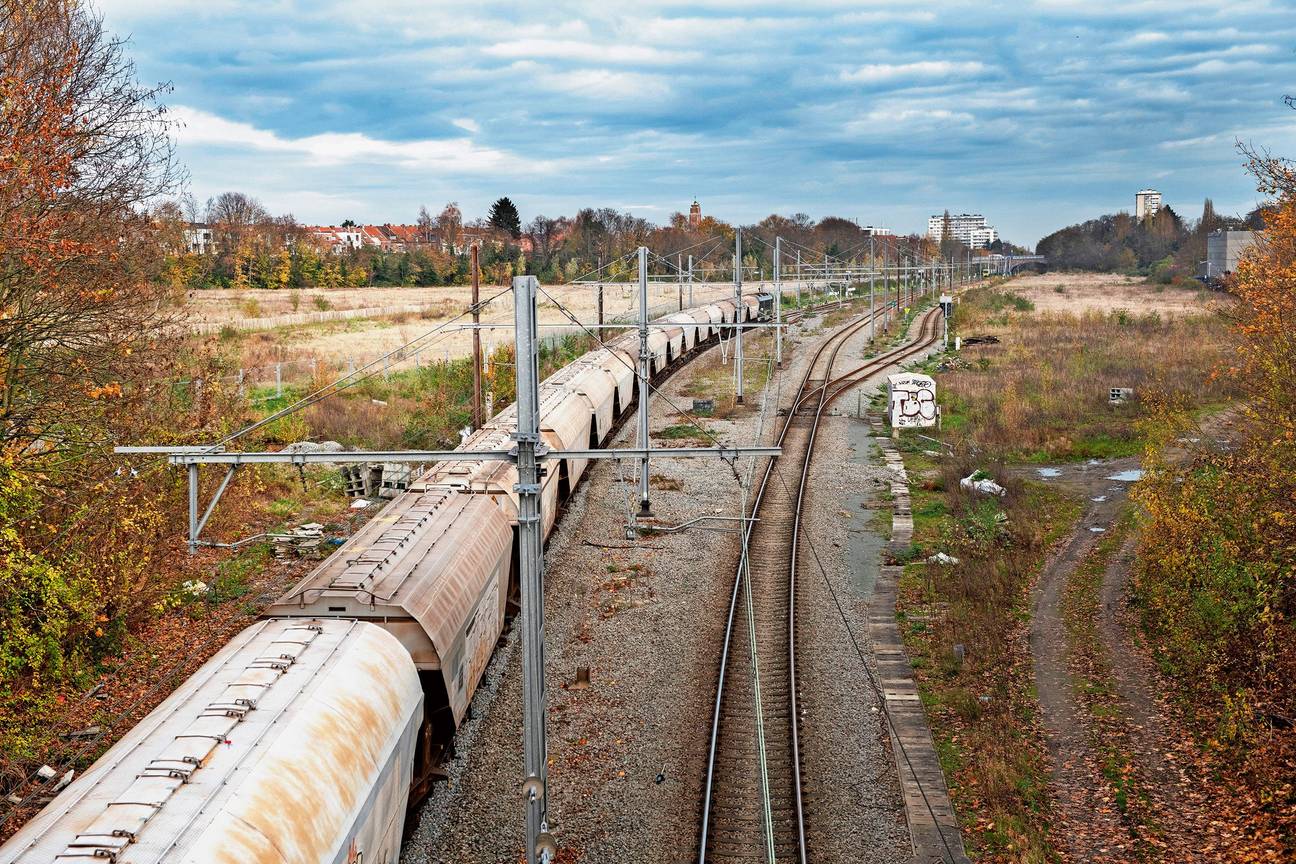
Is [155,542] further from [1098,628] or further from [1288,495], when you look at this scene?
[1288,495]

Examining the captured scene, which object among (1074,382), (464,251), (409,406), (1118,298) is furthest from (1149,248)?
(409,406)

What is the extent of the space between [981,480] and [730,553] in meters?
8.69

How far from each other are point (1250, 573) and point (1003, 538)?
7.89 metres

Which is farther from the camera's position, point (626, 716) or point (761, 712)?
point (626, 716)

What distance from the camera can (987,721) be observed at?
14914mm

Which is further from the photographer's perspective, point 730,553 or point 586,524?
point 586,524

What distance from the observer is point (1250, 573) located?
14883mm

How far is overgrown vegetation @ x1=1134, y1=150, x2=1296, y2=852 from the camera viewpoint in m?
13.2

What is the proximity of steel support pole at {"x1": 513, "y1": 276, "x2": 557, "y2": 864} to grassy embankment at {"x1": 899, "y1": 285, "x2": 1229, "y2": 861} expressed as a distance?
5257mm

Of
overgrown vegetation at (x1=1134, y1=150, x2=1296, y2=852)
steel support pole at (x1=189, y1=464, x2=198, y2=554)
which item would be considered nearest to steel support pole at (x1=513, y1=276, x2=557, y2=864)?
steel support pole at (x1=189, y1=464, x2=198, y2=554)

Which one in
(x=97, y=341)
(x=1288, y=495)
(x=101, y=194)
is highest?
(x=101, y=194)

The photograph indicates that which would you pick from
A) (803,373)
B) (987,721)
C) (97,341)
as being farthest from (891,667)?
(803,373)

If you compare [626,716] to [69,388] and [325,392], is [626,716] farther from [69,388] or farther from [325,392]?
[69,388]

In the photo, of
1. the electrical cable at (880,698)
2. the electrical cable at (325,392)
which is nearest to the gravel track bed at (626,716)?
the electrical cable at (880,698)
